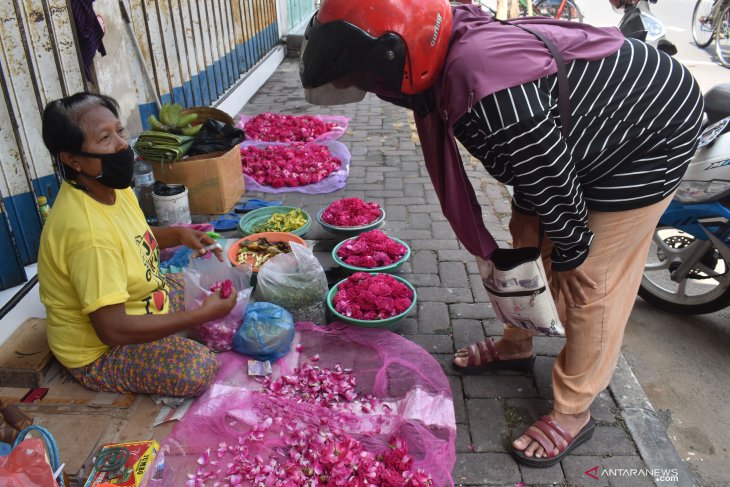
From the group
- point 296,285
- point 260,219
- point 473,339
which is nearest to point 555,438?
point 473,339

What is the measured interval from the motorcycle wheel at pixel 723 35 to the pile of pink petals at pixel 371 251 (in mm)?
9680

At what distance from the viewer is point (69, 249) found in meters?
2.20

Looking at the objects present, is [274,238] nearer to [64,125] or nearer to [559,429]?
[64,125]

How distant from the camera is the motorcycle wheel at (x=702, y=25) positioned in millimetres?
11078

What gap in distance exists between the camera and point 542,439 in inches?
94.1

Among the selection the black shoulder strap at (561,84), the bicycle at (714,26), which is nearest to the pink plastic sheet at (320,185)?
the black shoulder strap at (561,84)

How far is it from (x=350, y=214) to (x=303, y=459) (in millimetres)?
2166

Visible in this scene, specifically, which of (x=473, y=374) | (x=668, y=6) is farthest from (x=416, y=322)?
(x=668, y=6)

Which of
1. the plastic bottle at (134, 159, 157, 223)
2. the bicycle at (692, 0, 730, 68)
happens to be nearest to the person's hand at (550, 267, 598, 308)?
the plastic bottle at (134, 159, 157, 223)

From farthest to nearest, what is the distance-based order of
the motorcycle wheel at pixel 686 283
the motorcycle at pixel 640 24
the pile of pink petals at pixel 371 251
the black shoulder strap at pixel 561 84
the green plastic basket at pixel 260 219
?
the motorcycle at pixel 640 24
the green plastic basket at pixel 260 219
the pile of pink petals at pixel 371 251
the motorcycle wheel at pixel 686 283
the black shoulder strap at pixel 561 84

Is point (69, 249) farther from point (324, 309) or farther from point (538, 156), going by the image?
point (538, 156)

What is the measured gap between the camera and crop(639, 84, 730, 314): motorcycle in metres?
3.03

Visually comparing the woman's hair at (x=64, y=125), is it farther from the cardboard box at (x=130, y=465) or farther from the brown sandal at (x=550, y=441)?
the brown sandal at (x=550, y=441)

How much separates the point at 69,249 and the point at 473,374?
1982 mm
